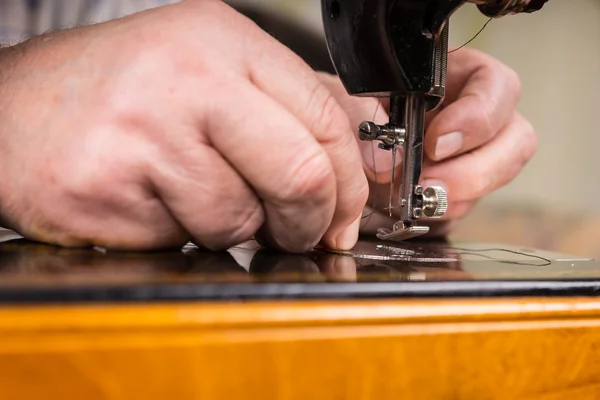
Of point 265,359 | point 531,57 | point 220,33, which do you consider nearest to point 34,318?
point 265,359

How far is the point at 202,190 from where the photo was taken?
18.4 inches

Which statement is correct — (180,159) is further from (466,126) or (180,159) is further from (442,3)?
(466,126)

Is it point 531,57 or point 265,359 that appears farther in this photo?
point 531,57

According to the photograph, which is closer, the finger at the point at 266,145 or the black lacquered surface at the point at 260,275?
the black lacquered surface at the point at 260,275

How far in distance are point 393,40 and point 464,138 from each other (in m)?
0.37

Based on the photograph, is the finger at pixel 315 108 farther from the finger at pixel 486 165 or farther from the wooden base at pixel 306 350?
the finger at pixel 486 165

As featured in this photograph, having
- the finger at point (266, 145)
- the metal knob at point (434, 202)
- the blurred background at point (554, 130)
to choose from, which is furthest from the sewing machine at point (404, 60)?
the blurred background at point (554, 130)

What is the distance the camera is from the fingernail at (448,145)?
0.83m

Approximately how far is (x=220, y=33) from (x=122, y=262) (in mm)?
192

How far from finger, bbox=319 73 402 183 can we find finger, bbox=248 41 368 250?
31 cm

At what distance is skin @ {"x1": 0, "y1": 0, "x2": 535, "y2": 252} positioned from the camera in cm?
45

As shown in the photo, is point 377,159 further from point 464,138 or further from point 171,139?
point 171,139

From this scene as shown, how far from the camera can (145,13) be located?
51 centimetres

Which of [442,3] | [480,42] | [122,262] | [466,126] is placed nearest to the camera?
[122,262]
